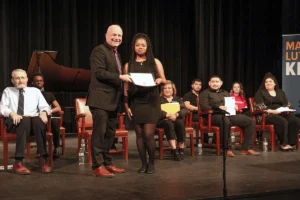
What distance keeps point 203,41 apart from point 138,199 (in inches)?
261

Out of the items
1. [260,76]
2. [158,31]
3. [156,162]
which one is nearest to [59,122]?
[156,162]

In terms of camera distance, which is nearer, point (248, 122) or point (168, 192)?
point (168, 192)

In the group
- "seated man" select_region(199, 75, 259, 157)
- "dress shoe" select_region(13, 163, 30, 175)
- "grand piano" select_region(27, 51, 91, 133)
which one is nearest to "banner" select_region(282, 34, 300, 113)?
"seated man" select_region(199, 75, 259, 157)

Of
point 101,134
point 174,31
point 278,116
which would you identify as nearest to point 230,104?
point 278,116

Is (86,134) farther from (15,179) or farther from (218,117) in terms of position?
(218,117)

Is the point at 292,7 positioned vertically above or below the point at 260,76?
above

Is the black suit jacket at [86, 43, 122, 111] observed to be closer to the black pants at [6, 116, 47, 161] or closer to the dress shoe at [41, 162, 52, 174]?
the black pants at [6, 116, 47, 161]

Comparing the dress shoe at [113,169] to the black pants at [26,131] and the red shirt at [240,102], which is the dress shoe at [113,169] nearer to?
the black pants at [26,131]

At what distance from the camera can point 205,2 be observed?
999 centimetres

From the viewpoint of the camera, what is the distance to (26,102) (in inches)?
200

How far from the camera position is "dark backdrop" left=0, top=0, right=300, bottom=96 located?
8844mm

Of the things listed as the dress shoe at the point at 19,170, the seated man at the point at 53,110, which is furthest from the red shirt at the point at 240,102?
the dress shoe at the point at 19,170

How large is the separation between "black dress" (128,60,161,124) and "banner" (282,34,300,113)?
3974 mm

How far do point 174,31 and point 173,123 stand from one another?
4.49 metres
